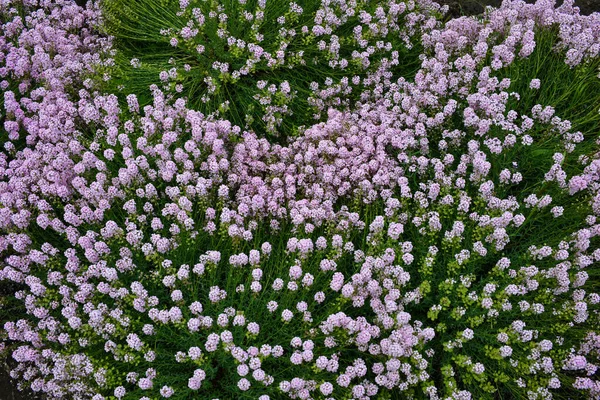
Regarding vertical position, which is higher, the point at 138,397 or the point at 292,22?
the point at 292,22

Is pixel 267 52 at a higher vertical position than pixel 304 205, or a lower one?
higher

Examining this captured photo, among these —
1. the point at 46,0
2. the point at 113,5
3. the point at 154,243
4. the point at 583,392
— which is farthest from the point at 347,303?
the point at 46,0

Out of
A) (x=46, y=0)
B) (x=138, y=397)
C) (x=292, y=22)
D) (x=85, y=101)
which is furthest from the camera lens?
(x=46, y=0)

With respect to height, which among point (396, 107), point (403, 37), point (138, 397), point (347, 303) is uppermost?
point (403, 37)

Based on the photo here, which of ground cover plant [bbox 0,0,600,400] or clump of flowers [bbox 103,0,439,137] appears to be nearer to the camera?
ground cover plant [bbox 0,0,600,400]

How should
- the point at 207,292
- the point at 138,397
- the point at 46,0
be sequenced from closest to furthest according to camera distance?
the point at 138,397 → the point at 207,292 → the point at 46,0

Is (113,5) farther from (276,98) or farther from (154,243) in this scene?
(154,243)

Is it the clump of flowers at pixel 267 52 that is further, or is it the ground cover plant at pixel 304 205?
the clump of flowers at pixel 267 52

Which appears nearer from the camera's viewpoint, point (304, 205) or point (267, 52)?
point (304, 205)
